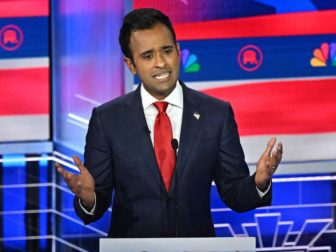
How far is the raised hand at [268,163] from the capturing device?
7.23 feet

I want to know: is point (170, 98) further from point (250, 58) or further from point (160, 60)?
point (250, 58)

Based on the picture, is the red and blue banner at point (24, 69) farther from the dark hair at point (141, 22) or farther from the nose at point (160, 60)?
the nose at point (160, 60)

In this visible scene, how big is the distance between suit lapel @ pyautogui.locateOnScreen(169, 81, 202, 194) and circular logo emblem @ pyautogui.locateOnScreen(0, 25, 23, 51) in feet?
5.11

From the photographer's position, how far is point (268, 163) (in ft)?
7.30

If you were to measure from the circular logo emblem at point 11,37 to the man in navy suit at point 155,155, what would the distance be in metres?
1.46

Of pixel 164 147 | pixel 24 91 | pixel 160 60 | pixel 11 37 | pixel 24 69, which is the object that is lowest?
pixel 164 147

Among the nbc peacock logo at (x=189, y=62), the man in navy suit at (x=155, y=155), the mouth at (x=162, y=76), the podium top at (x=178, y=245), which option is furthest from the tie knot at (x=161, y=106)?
the nbc peacock logo at (x=189, y=62)

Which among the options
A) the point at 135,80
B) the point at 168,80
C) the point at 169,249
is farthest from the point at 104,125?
the point at 135,80

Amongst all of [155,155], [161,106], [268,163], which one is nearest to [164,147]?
[155,155]

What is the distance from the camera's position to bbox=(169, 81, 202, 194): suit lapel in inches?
96.3

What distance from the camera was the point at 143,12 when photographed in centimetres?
251

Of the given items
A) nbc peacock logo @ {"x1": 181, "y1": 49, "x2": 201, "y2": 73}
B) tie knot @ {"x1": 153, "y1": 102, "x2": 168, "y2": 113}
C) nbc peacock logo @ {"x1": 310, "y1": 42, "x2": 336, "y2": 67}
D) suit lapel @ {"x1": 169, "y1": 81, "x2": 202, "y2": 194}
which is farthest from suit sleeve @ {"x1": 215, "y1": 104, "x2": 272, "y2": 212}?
nbc peacock logo @ {"x1": 310, "y1": 42, "x2": 336, "y2": 67}

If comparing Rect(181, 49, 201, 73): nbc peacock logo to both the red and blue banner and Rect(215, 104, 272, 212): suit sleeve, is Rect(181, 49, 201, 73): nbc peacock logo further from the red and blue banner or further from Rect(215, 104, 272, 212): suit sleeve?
Rect(215, 104, 272, 212): suit sleeve

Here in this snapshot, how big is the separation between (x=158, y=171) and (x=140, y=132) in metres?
0.15
